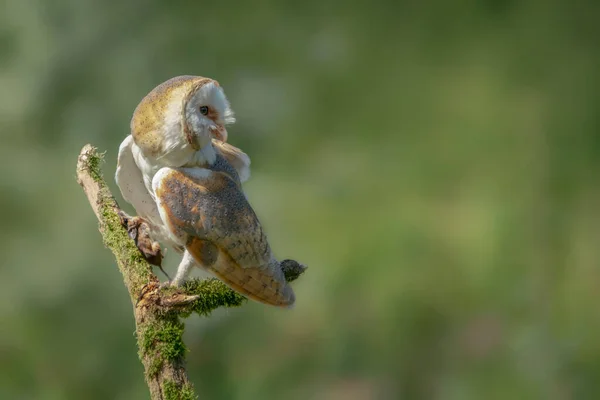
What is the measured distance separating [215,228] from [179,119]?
25 cm

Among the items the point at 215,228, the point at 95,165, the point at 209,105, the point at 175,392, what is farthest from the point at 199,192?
the point at 175,392

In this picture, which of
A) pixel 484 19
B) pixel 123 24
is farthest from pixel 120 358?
pixel 484 19

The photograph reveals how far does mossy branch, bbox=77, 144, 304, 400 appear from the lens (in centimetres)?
148

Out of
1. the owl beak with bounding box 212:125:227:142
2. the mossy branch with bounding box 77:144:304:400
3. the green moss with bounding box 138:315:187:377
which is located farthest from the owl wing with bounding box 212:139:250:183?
the green moss with bounding box 138:315:187:377

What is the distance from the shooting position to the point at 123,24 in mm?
4094

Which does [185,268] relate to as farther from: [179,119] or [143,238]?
[179,119]

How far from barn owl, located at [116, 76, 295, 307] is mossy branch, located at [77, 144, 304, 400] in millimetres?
66

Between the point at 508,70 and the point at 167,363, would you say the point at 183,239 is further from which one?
the point at 508,70

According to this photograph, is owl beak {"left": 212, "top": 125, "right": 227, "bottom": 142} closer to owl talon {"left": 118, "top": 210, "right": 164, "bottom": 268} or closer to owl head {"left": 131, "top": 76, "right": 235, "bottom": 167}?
owl head {"left": 131, "top": 76, "right": 235, "bottom": 167}

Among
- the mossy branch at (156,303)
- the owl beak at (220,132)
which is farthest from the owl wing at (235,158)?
the mossy branch at (156,303)

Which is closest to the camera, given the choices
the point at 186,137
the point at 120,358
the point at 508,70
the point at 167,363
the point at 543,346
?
the point at 167,363

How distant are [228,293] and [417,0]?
334 cm

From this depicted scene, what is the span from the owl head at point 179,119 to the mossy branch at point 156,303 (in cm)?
18

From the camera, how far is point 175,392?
4.80 feet
